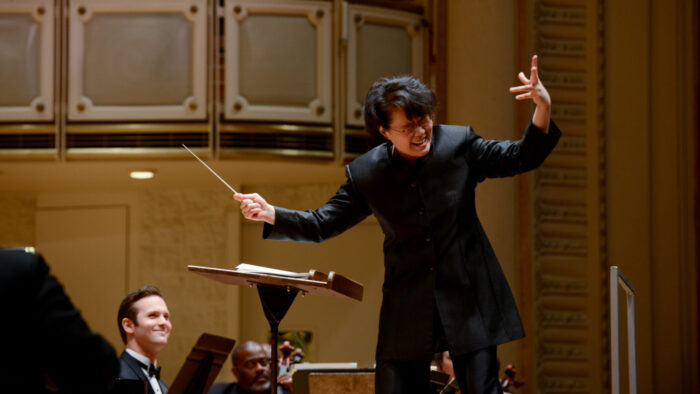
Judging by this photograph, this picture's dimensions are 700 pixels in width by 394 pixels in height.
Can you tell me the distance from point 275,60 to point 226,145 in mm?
647

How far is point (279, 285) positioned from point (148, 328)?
1.06 metres

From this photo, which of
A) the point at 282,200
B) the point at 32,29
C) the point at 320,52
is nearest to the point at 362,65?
the point at 320,52

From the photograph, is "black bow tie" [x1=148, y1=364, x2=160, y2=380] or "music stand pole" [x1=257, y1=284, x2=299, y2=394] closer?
"music stand pole" [x1=257, y1=284, x2=299, y2=394]

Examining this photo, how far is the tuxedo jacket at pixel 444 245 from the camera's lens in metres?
2.80

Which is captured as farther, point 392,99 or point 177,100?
point 177,100

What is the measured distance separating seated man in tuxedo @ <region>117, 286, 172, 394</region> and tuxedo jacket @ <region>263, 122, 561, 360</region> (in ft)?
3.85

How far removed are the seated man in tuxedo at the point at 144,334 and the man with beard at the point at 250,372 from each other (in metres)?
1.90

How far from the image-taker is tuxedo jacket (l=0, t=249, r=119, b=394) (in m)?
1.84

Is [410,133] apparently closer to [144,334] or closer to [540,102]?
[540,102]

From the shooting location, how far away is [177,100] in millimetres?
6527

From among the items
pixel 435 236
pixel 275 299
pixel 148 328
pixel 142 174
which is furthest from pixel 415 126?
pixel 142 174

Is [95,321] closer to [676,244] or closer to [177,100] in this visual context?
[177,100]

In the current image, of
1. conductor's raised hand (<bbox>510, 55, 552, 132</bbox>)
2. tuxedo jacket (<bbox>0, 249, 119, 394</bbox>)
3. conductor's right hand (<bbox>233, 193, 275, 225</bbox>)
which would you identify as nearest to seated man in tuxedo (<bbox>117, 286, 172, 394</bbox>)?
conductor's right hand (<bbox>233, 193, 275, 225</bbox>)

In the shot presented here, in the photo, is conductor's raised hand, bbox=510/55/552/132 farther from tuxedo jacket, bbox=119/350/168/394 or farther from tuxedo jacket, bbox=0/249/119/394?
tuxedo jacket, bbox=119/350/168/394
